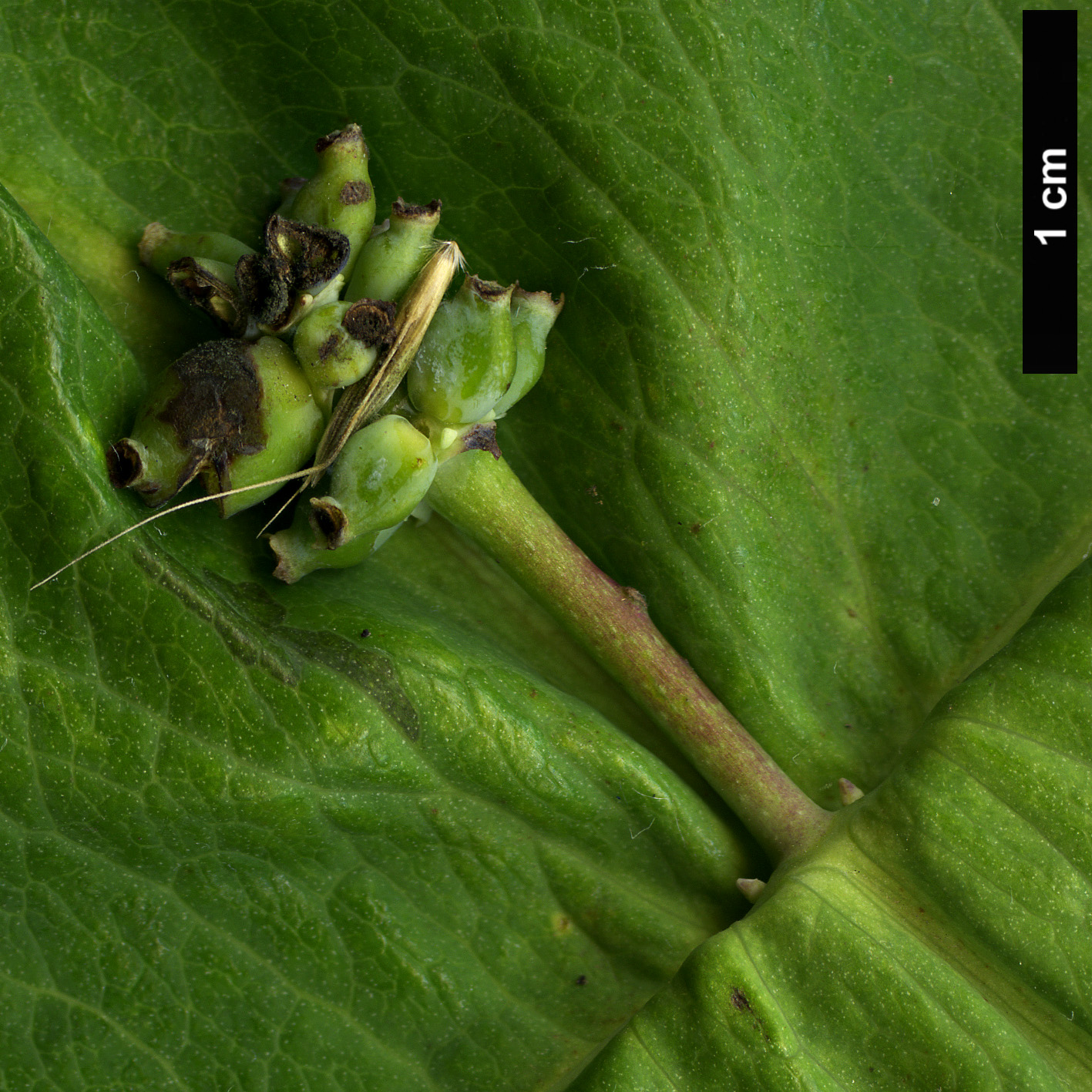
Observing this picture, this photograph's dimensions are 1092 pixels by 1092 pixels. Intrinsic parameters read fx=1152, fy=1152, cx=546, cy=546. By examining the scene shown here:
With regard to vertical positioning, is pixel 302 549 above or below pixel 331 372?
below

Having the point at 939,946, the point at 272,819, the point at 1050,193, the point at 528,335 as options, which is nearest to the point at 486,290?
the point at 528,335

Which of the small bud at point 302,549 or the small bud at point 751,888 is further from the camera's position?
the small bud at point 751,888

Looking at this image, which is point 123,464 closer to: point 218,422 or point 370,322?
point 218,422

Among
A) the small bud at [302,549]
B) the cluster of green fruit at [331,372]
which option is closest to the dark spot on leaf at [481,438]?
the cluster of green fruit at [331,372]

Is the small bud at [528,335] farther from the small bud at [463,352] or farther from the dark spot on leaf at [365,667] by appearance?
the dark spot on leaf at [365,667]

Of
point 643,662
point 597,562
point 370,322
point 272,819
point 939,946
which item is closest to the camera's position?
point 370,322

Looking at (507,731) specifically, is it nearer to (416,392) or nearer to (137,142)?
(416,392)

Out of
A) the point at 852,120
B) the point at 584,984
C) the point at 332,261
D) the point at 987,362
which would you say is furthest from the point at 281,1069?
the point at 852,120
